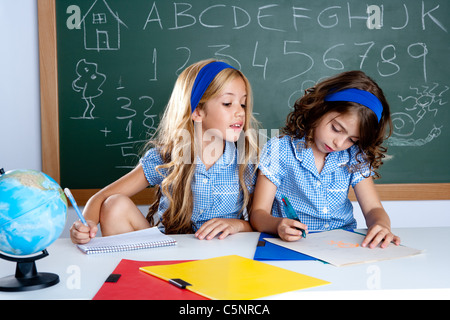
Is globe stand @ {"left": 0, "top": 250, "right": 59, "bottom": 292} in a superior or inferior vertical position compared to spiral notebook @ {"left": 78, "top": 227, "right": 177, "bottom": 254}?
superior

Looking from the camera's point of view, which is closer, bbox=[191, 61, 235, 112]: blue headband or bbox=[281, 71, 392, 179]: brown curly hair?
bbox=[281, 71, 392, 179]: brown curly hair

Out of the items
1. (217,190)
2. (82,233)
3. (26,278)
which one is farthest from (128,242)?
(217,190)

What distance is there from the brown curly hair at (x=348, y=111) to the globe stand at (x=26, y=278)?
117cm

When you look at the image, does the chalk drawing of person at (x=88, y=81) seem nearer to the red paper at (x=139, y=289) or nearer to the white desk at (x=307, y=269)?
the white desk at (x=307, y=269)

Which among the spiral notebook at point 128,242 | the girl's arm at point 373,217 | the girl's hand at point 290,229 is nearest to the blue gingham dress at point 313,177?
the girl's arm at point 373,217

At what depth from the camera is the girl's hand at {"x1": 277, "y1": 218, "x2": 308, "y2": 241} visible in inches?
51.4

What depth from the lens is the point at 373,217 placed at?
1.67 meters

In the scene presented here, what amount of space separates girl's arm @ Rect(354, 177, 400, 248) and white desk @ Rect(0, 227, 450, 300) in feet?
0.25

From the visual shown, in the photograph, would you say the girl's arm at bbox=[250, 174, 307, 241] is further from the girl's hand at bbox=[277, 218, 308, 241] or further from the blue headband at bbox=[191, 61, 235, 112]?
the blue headband at bbox=[191, 61, 235, 112]

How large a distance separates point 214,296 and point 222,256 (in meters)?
0.31

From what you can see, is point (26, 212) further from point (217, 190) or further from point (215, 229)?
point (217, 190)

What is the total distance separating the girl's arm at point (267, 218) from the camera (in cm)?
131

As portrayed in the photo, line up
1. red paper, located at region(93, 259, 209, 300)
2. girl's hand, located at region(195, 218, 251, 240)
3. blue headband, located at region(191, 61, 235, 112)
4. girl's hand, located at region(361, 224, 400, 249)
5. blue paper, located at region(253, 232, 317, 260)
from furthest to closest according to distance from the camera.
→ blue headband, located at region(191, 61, 235, 112), girl's hand, located at region(195, 218, 251, 240), girl's hand, located at region(361, 224, 400, 249), blue paper, located at region(253, 232, 317, 260), red paper, located at region(93, 259, 209, 300)

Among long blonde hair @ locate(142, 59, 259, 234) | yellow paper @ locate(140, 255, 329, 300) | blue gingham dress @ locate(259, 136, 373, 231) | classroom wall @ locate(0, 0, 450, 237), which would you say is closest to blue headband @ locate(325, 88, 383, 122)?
blue gingham dress @ locate(259, 136, 373, 231)
